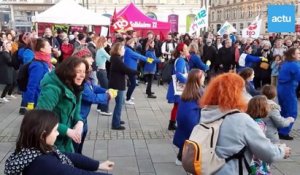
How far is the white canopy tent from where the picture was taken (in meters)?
16.0

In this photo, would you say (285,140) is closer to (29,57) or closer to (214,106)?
(214,106)

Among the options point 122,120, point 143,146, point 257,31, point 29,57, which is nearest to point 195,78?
point 143,146

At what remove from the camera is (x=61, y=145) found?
12.5ft

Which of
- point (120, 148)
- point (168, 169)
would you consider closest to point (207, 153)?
point (168, 169)

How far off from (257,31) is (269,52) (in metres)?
5.71

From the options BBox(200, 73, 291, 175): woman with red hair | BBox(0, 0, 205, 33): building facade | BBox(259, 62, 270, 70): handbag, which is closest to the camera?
BBox(200, 73, 291, 175): woman with red hair

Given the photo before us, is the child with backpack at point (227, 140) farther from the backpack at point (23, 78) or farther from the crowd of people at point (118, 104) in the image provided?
the backpack at point (23, 78)

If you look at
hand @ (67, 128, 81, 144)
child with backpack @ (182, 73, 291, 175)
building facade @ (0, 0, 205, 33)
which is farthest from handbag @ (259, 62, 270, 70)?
building facade @ (0, 0, 205, 33)

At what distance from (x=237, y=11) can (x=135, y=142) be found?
9226 centimetres

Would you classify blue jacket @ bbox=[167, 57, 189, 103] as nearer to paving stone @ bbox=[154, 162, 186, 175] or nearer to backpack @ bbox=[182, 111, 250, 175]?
paving stone @ bbox=[154, 162, 186, 175]

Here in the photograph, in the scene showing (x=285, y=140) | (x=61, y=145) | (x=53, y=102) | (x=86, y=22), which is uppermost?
(x=86, y=22)

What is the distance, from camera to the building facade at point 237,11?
3270 inches

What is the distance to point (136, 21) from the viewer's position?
19047mm

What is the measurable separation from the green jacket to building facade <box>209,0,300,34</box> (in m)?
73.1
